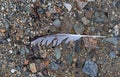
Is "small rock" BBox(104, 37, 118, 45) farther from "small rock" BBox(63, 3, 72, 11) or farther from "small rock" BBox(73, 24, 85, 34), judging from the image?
"small rock" BBox(63, 3, 72, 11)

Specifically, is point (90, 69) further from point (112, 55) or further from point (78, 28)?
point (78, 28)

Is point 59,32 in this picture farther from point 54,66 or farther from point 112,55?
point 112,55

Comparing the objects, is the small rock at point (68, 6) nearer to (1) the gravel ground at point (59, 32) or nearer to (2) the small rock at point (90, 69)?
(1) the gravel ground at point (59, 32)

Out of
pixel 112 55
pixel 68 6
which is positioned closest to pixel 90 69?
pixel 112 55

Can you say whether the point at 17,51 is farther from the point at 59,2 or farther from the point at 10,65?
the point at 59,2

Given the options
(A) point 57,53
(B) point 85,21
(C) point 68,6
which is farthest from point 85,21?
(A) point 57,53

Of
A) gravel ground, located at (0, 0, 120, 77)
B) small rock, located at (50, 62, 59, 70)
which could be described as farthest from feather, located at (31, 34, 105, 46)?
small rock, located at (50, 62, 59, 70)

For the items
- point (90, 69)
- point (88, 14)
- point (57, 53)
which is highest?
point (88, 14)

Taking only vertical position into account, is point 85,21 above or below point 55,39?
above
